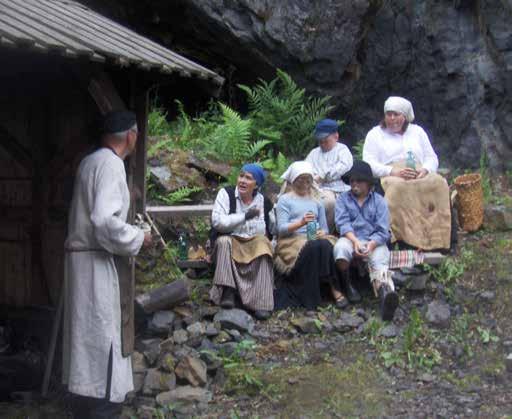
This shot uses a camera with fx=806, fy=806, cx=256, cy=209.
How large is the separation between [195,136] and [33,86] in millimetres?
5234

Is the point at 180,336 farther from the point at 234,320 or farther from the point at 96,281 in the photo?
the point at 96,281

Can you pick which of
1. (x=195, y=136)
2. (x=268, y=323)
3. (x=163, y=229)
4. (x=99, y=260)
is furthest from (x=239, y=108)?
(x=99, y=260)

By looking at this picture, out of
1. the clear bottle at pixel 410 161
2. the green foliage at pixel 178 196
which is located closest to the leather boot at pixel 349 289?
the clear bottle at pixel 410 161

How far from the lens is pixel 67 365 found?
549 centimetres

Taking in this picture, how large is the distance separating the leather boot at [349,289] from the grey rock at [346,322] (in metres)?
0.25

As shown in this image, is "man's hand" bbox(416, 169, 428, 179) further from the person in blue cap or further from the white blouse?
the person in blue cap

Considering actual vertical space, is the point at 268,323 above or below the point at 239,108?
below

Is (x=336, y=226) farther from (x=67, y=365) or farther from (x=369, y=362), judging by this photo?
(x=67, y=365)

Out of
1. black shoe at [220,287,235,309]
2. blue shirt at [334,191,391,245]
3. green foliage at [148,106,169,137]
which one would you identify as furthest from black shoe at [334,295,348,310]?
green foliage at [148,106,169,137]

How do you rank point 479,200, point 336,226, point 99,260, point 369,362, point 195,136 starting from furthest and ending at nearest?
point 195,136 → point 479,200 → point 336,226 → point 369,362 → point 99,260

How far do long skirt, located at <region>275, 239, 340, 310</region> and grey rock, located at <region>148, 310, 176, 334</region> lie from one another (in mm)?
1229

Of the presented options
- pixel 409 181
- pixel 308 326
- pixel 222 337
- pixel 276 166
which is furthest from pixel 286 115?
pixel 222 337

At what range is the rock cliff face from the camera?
40.3ft

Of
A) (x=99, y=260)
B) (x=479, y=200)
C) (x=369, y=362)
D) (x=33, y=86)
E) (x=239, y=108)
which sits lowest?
(x=369, y=362)
